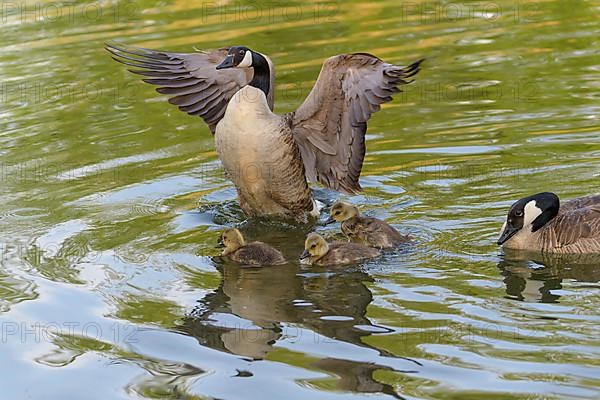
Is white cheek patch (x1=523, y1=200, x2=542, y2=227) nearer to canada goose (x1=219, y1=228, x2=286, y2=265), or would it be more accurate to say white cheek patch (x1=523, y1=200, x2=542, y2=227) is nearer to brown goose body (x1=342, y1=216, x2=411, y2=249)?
brown goose body (x1=342, y1=216, x2=411, y2=249)

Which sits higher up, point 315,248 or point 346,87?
point 346,87

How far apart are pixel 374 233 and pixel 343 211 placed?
0.87m

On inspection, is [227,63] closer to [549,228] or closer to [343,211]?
[343,211]

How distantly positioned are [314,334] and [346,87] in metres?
3.44

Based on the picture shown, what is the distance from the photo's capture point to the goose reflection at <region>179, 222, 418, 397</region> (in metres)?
7.78

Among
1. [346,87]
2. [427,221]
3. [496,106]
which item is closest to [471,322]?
[427,221]

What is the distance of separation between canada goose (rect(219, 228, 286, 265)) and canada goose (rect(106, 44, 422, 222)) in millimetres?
1337

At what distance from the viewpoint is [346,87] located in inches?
437

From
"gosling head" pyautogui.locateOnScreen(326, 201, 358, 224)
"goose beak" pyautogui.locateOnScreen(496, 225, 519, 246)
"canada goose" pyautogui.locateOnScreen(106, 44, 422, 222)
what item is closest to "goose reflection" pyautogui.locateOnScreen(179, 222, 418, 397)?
"gosling head" pyautogui.locateOnScreen(326, 201, 358, 224)

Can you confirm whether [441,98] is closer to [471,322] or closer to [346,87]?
[346,87]

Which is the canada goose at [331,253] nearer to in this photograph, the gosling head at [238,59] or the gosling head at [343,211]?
the gosling head at [343,211]

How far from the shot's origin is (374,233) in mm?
10289

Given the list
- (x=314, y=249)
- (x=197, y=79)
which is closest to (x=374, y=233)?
(x=314, y=249)

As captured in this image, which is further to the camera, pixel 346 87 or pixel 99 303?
pixel 346 87
